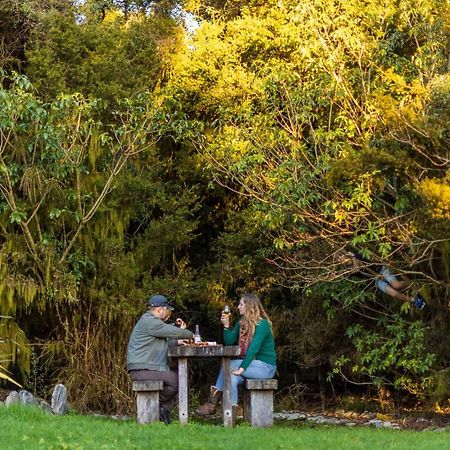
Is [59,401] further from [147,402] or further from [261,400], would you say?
[261,400]

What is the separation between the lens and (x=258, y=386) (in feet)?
31.4

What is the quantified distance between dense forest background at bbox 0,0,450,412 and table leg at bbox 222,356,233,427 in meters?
2.32

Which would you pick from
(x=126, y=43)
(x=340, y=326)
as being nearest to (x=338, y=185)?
(x=340, y=326)

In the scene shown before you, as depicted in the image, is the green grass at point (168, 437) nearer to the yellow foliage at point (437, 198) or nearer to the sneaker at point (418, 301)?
the yellow foliage at point (437, 198)

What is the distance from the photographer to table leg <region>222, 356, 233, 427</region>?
385 inches

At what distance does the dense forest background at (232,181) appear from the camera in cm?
1125

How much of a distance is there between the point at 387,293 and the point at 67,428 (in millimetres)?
5292

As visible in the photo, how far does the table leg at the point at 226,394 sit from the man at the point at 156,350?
51cm

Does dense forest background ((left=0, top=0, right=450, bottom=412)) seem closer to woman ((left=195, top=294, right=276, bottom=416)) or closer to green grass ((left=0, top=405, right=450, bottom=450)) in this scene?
woman ((left=195, top=294, right=276, bottom=416))

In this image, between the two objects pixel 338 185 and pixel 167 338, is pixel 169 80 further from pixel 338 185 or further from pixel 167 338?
pixel 167 338

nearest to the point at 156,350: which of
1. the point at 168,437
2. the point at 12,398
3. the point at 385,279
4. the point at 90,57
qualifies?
the point at 168,437

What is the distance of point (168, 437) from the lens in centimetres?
816

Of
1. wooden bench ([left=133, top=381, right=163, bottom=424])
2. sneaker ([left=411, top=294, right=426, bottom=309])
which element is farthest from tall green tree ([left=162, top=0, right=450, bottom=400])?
wooden bench ([left=133, top=381, right=163, bottom=424])

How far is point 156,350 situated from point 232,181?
3932mm
